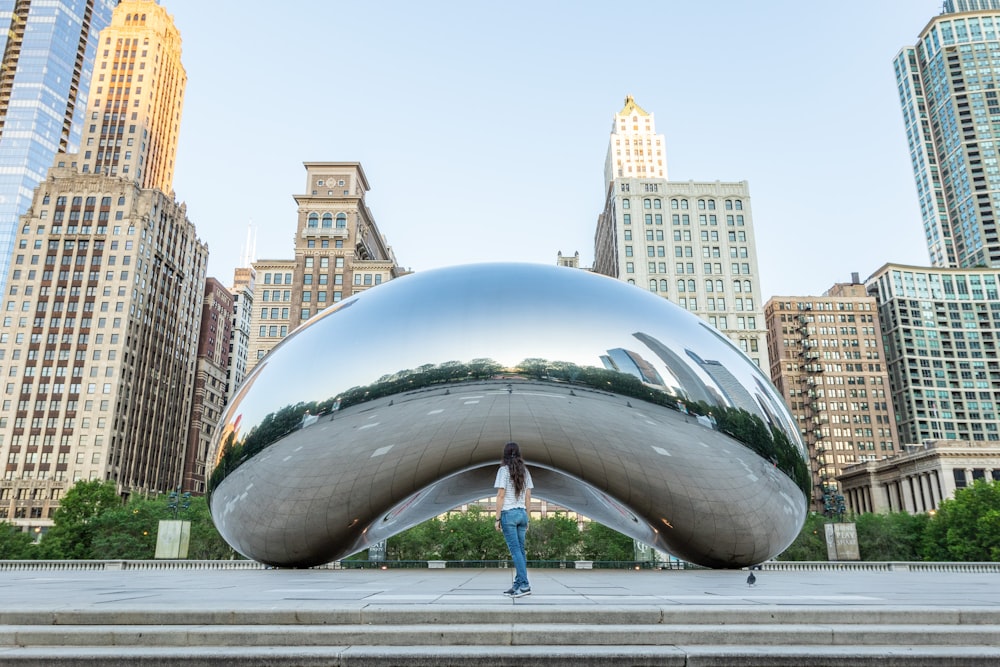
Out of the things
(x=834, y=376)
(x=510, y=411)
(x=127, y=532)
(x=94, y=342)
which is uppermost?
(x=834, y=376)

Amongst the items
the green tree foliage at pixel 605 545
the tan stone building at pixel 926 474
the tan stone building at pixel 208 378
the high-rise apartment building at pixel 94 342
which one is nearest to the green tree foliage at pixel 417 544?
the green tree foliage at pixel 605 545

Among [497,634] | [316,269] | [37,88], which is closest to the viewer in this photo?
[497,634]

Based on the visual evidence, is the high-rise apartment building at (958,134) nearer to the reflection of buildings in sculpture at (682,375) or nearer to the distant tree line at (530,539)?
the distant tree line at (530,539)

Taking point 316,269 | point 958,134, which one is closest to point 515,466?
point 316,269

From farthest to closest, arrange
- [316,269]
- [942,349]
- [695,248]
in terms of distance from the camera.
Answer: [942,349]
[695,248]
[316,269]

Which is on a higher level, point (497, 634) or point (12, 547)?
point (497, 634)

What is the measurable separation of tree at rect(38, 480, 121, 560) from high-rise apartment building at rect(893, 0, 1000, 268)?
623 ft

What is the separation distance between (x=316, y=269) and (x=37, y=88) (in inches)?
3348

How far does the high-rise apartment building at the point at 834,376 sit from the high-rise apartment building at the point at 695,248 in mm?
40051

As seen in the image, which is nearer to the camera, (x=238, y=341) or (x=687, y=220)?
(x=687, y=220)

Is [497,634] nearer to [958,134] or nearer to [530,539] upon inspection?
[530,539]

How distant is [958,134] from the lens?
6929 inches

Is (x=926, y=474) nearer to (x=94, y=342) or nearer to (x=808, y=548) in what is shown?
(x=808, y=548)

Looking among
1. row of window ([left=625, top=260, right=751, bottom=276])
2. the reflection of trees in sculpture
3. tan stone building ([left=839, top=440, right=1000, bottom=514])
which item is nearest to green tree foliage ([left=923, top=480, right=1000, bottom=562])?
tan stone building ([left=839, top=440, right=1000, bottom=514])
